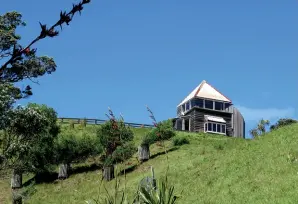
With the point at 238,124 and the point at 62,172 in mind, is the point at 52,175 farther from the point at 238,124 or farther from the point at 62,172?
the point at 238,124

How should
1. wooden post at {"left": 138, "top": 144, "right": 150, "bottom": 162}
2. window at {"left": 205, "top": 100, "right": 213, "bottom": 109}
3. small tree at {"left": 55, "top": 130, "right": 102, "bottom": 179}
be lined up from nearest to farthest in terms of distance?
1. wooden post at {"left": 138, "top": 144, "right": 150, "bottom": 162}
2. small tree at {"left": 55, "top": 130, "right": 102, "bottom": 179}
3. window at {"left": 205, "top": 100, "right": 213, "bottom": 109}

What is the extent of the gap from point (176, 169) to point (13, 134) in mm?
12853

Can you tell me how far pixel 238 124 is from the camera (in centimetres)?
8175

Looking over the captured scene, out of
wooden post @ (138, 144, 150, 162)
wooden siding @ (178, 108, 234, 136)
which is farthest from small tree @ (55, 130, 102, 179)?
wooden siding @ (178, 108, 234, 136)

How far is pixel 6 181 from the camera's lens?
45.6 metres

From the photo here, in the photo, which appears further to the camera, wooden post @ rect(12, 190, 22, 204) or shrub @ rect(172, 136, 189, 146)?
shrub @ rect(172, 136, 189, 146)

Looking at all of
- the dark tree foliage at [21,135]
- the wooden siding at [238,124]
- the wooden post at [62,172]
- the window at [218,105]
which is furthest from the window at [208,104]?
the dark tree foliage at [21,135]

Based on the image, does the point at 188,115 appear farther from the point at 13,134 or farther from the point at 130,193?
the point at 130,193

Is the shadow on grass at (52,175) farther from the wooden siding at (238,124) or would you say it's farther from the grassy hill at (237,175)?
the wooden siding at (238,124)

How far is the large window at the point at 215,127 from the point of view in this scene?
76.7 m

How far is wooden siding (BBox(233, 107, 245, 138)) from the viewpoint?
264ft

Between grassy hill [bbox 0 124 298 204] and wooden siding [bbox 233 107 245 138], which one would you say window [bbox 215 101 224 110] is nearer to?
wooden siding [bbox 233 107 245 138]

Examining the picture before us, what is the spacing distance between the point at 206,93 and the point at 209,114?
3.90 meters

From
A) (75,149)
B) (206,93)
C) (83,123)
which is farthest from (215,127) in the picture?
(75,149)
